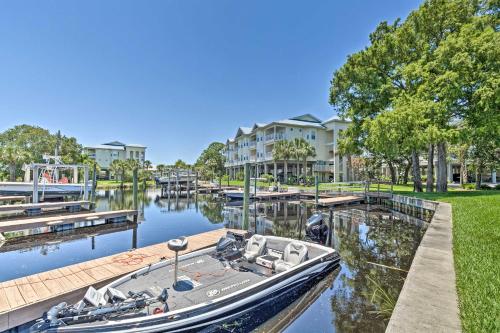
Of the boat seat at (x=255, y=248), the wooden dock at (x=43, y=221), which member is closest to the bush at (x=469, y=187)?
the boat seat at (x=255, y=248)

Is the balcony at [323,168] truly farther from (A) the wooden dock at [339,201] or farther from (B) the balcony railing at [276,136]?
(A) the wooden dock at [339,201]

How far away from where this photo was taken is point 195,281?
6.50 meters

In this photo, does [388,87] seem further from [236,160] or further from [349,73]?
[236,160]

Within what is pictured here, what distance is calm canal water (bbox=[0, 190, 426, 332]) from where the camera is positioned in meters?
6.16

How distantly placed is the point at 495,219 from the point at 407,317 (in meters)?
9.40

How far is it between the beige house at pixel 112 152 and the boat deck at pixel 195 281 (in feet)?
257

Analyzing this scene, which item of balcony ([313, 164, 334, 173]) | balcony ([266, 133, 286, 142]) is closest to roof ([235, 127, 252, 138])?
balcony ([266, 133, 286, 142])

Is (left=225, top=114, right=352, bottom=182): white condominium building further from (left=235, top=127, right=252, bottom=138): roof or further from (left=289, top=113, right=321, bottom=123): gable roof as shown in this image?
(left=235, top=127, right=252, bottom=138): roof

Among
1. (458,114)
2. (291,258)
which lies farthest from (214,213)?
(458,114)

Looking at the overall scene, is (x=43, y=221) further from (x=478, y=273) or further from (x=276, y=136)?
(x=276, y=136)

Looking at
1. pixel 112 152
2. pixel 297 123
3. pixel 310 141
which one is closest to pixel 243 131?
pixel 297 123

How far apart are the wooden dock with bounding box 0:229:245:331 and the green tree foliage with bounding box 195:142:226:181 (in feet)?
141

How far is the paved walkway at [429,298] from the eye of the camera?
362 cm

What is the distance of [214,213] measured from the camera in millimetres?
22719
